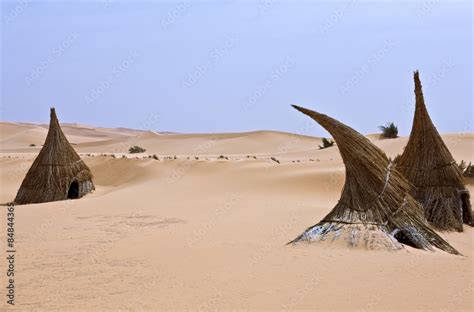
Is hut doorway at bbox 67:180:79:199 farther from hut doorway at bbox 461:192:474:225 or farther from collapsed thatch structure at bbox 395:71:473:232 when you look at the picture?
hut doorway at bbox 461:192:474:225

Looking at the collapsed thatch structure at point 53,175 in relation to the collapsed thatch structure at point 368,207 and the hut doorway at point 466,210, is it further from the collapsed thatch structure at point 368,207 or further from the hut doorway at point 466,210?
the hut doorway at point 466,210

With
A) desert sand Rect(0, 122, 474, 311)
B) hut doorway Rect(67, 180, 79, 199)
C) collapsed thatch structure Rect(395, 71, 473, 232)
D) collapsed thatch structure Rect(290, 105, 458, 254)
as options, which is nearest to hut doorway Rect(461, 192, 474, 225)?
collapsed thatch structure Rect(395, 71, 473, 232)

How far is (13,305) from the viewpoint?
206 inches

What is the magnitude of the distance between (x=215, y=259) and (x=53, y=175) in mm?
8892

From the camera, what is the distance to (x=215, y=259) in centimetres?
688

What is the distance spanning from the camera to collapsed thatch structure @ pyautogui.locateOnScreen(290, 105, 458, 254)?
6969 mm

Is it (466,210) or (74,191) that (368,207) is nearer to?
(466,210)

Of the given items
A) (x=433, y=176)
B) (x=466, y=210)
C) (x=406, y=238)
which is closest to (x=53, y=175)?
(x=433, y=176)

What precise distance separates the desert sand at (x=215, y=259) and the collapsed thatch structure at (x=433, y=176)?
458mm

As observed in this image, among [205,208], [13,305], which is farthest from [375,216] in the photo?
[205,208]

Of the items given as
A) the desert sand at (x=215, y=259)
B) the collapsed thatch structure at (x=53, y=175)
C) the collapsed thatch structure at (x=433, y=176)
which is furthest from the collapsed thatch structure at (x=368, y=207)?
the collapsed thatch structure at (x=53, y=175)

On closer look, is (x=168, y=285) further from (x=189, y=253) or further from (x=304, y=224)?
(x=304, y=224)

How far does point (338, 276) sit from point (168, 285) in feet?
5.90

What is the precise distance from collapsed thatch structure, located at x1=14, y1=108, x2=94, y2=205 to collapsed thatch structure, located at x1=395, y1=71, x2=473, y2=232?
29.1 feet
